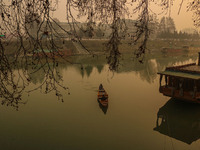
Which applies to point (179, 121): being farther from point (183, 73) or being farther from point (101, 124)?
point (101, 124)

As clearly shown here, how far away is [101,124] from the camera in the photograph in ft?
44.6

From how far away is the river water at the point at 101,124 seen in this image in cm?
1133

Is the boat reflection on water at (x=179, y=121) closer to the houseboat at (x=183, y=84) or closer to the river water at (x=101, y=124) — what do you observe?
the river water at (x=101, y=124)

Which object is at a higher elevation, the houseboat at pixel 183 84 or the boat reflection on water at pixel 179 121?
the houseboat at pixel 183 84

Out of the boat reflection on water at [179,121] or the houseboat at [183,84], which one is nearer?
the boat reflection on water at [179,121]

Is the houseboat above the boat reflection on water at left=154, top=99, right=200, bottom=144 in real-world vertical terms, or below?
above

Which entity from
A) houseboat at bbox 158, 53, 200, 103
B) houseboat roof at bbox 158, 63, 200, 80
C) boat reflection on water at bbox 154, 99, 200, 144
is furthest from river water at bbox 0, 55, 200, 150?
houseboat roof at bbox 158, 63, 200, 80

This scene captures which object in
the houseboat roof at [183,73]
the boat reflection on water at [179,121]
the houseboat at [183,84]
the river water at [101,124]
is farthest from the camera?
the houseboat at [183,84]

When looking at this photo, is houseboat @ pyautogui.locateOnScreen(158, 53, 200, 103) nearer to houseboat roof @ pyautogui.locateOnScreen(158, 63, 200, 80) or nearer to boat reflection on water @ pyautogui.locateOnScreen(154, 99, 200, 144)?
houseboat roof @ pyautogui.locateOnScreen(158, 63, 200, 80)

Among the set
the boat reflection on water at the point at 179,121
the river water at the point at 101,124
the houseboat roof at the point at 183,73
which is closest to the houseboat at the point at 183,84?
the houseboat roof at the point at 183,73

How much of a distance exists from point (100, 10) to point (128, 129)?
11.6 meters

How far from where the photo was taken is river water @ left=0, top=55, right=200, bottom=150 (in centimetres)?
1133

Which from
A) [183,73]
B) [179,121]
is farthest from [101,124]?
[183,73]

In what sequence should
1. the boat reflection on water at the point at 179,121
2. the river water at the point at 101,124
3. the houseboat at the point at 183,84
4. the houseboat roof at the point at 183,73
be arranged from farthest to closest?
the houseboat at the point at 183,84 < the houseboat roof at the point at 183,73 < the boat reflection on water at the point at 179,121 < the river water at the point at 101,124
